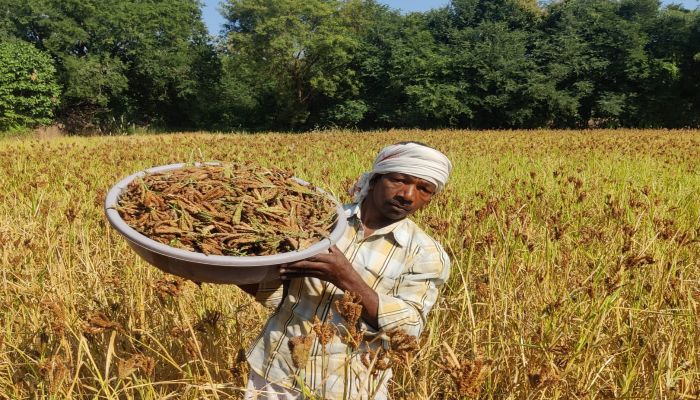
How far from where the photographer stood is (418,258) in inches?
60.1

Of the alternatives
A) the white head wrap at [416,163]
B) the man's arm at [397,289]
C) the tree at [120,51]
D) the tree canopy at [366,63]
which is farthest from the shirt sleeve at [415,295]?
the tree at [120,51]

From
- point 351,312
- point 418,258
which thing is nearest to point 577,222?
point 418,258

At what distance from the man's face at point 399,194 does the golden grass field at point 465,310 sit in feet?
0.89

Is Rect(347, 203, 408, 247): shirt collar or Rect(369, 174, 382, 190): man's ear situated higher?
Rect(369, 174, 382, 190): man's ear

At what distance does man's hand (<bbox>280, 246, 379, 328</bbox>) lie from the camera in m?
1.21

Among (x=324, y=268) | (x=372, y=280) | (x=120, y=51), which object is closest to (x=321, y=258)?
(x=324, y=268)

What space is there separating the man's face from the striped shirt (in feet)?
0.18

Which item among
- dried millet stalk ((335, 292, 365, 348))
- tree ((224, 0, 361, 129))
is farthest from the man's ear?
tree ((224, 0, 361, 129))

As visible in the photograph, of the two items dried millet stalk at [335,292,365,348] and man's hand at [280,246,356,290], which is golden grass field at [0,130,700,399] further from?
man's hand at [280,246,356,290]

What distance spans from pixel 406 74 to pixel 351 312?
32.2m

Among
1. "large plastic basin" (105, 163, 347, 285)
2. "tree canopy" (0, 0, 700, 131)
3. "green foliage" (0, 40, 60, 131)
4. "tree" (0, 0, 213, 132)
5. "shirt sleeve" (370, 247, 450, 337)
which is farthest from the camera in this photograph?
"tree" (0, 0, 213, 132)

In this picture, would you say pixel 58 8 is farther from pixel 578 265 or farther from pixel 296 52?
pixel 578 265

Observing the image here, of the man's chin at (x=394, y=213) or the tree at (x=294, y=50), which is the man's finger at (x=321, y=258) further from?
the tree at (x=294, y=50)

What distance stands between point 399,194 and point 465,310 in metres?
1.04
